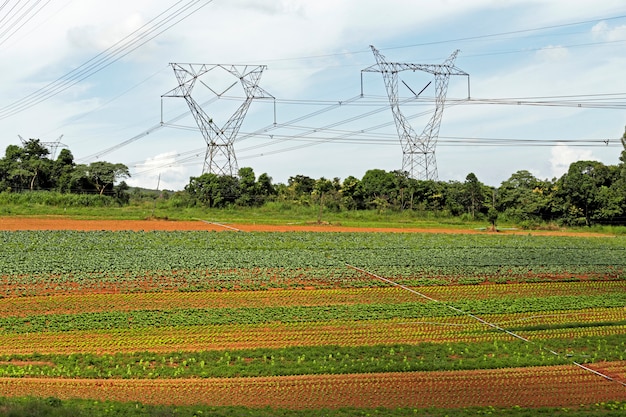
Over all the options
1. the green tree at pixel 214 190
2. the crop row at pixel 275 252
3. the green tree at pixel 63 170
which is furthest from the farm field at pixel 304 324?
the green tree at pixel 63 170

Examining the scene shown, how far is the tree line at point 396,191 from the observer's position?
246ft

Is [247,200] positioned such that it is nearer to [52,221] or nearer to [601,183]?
[52,221]

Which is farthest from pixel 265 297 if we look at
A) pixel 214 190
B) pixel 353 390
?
pixel 214 190

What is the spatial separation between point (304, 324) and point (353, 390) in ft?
24.9

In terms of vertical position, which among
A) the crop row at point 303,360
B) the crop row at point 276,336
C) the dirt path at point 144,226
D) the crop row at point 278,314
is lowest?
the crop row at point 303,360

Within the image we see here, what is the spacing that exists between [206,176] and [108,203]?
11.2 m

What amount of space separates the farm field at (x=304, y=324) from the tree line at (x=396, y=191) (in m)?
29.7

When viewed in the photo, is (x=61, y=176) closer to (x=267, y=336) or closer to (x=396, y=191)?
(x=396, y=191)

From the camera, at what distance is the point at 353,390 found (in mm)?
18469

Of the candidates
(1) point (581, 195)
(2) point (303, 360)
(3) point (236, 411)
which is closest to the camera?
(3) point (236, 411)

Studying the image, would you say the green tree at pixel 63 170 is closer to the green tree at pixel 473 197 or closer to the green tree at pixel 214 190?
the green tree at pixel 214 190

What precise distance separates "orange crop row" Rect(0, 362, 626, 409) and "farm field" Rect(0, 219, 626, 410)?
0.21 feet

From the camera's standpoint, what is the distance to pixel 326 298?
1217 inches

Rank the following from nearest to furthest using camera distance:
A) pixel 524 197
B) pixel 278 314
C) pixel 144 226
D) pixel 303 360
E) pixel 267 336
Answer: pixel 303 360 → pixel 267 336 → pixel 278 314 → pixel 144 226 → pixel 524 197
